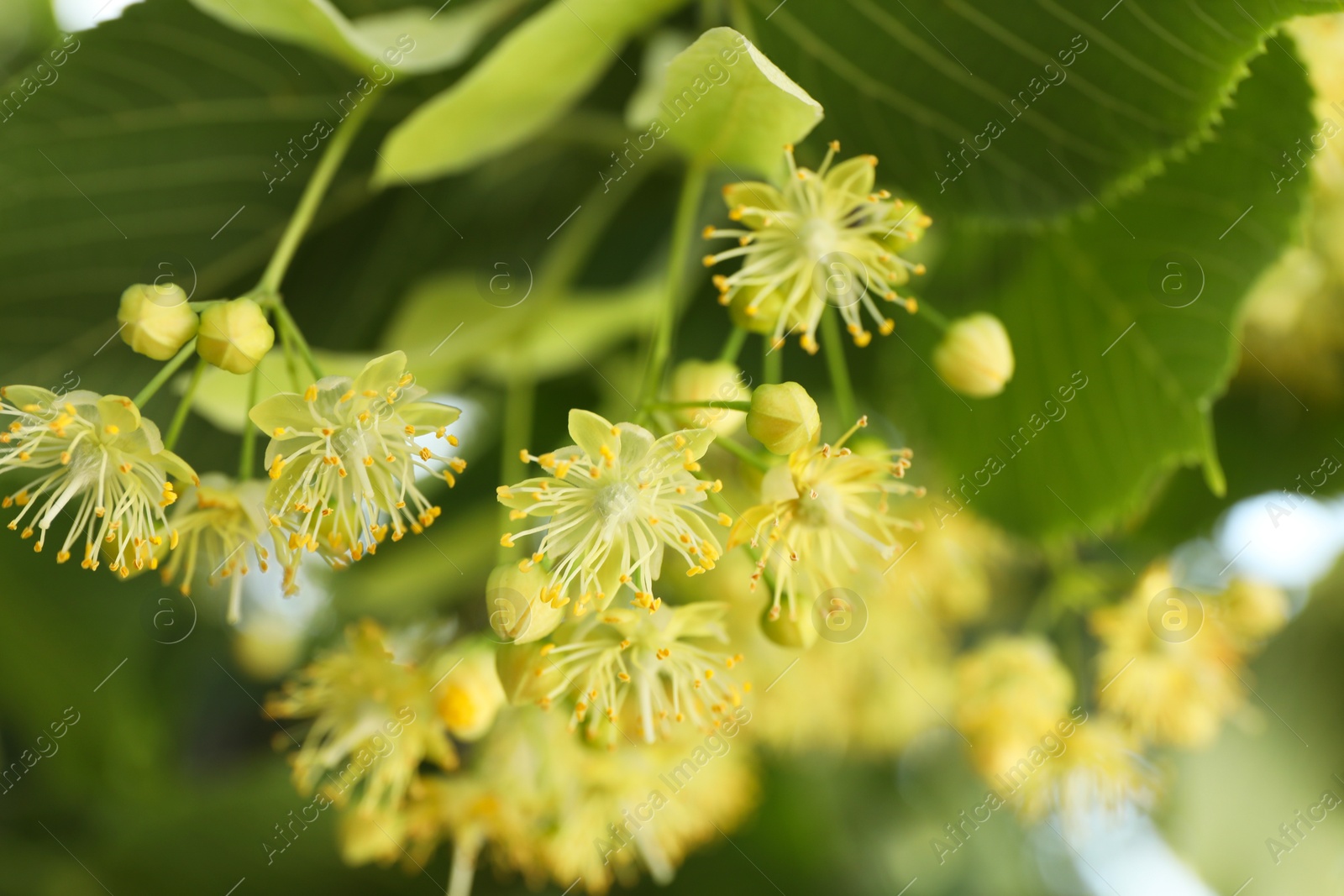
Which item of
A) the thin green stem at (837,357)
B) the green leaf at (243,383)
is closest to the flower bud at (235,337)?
the green leaf at (243,383)

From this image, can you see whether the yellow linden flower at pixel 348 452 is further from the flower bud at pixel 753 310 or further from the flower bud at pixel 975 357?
the flower bud at pixel 975 357

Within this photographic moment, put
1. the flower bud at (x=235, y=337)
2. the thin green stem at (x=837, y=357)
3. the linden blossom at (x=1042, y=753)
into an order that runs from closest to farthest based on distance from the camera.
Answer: the flower bud at (x=235, y=337) < the thin green stem at (x=837, y=357) < the linden blossom at (x=1042, y=753)

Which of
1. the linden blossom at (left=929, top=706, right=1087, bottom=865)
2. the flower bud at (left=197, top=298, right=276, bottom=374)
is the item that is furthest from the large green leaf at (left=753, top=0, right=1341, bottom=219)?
Answer: the linden blossom at (left=929, top=706, right=1087, bottom=865)

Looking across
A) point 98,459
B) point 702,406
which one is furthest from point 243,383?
point 702,406

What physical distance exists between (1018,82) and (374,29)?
497 millimetres

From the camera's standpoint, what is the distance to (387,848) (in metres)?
0.79

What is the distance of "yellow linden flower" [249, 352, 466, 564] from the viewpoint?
0.50m

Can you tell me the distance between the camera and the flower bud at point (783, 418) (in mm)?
515

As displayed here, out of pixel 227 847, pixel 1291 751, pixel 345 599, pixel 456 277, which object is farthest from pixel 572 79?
pixel 1291 751

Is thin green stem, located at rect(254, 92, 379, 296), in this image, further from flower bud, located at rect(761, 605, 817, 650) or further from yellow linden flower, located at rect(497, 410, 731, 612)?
flower bud, located at rect(761, 605, 817, 650)

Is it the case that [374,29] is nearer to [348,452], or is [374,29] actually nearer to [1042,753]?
[348,452]

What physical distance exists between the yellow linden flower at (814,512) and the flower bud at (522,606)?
4.4 inches

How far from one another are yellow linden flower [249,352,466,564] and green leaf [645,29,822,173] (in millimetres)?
240

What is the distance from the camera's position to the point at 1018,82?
609 mm
